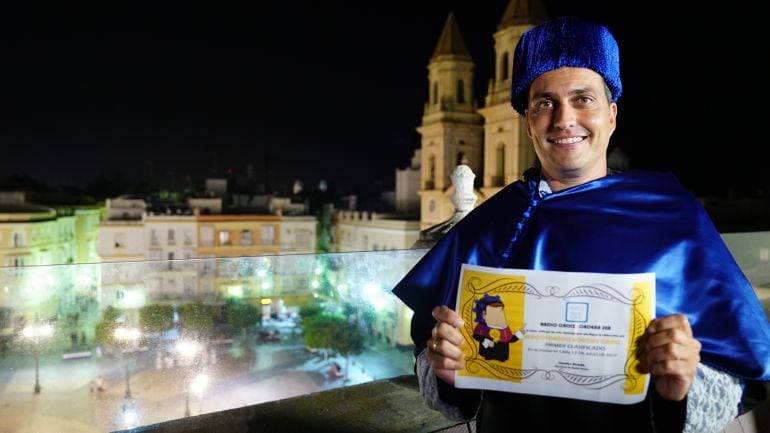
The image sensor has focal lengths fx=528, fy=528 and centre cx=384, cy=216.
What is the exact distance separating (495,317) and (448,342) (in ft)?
0.54

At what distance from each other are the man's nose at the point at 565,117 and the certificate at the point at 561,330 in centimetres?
51

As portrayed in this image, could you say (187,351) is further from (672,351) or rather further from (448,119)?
(448,119)

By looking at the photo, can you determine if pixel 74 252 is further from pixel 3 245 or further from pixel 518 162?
pixel 518 162

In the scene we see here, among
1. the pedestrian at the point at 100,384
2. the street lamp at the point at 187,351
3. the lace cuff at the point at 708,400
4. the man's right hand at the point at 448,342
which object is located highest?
the man's right hand at the point at 448,342

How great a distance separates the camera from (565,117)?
1669mm

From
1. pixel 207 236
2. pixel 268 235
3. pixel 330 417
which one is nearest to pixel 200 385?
pixel 330 417

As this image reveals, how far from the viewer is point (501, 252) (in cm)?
171

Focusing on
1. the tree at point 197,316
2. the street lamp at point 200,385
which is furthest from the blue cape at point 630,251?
the street lamp at point 200,385

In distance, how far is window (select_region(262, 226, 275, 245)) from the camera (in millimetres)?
36031

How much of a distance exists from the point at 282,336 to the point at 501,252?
383 cm

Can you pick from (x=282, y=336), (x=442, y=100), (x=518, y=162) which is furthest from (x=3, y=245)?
(x=282, y=336)

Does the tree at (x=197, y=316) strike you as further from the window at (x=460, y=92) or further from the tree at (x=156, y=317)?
the window at (x=460, y=92)

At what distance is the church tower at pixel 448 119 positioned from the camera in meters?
31.4

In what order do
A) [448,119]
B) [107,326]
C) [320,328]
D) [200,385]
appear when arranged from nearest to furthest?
[107,326], [200,385], [320,328], [448,119]
